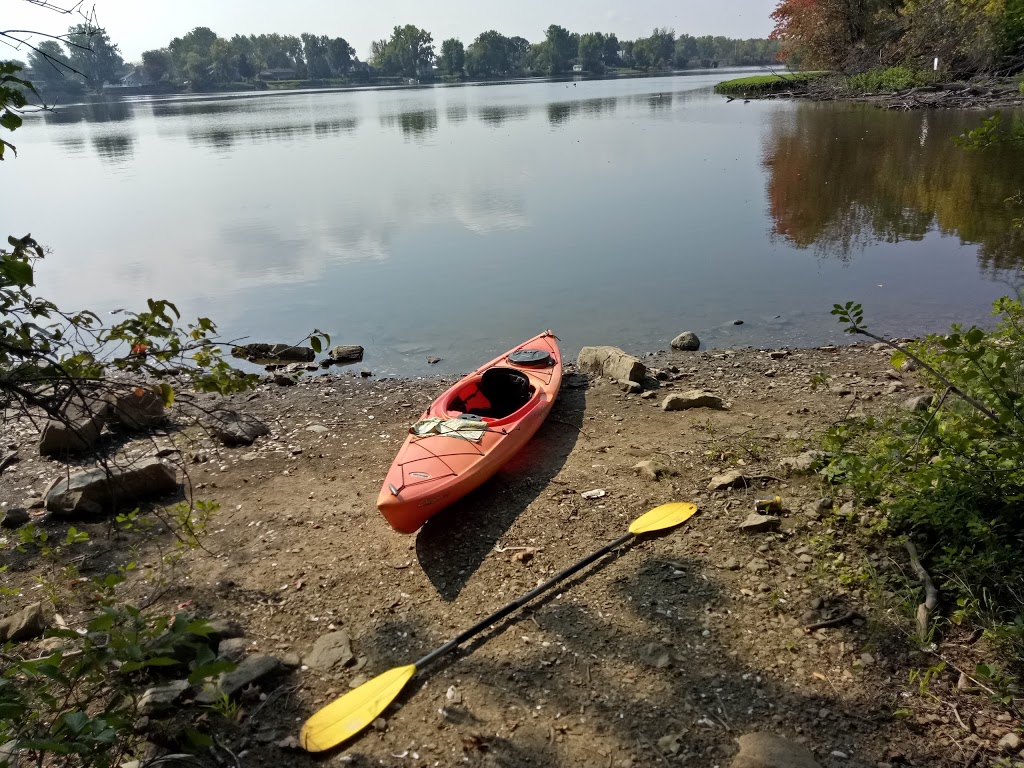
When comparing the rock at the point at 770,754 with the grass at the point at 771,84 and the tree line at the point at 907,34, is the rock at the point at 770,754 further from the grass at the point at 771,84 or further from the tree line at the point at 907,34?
the grass at the point at 771,84

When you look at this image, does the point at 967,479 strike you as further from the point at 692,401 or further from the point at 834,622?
the point at 692,401

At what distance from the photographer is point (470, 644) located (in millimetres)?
3920

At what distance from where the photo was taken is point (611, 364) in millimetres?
8141

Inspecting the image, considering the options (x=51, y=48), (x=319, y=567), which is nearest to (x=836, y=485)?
(x=319, y=567)

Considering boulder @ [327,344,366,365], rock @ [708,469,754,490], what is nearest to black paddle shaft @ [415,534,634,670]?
rock @ [708,469,754,490]

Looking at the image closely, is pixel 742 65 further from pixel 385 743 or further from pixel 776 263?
pixel 385 743

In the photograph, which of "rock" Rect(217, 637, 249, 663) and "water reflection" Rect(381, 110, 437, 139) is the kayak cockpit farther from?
"water reflection" Rect(381, 110, 437, 139)

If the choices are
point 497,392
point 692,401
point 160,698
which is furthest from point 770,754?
point 497,392

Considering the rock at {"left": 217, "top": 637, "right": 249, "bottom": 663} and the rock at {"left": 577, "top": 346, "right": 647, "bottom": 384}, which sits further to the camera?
the rock at {"left": 577, "top": 346, "right": 647, "bottom": 384}

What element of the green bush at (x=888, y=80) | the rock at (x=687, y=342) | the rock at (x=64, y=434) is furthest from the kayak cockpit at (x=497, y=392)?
the green bush at (x=888, y=80)

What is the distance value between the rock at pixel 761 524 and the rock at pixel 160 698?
3.35m

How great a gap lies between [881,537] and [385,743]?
302 centimetres

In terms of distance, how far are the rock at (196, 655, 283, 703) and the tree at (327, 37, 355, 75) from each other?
135396 millimetres

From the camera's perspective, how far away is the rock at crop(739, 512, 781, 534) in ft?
14.7
